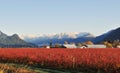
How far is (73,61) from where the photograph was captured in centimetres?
2972

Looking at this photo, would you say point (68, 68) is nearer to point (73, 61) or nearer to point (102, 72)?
point (73, 61)

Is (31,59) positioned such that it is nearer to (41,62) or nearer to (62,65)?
(41,62)

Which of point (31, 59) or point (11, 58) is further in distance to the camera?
point (11, 58)

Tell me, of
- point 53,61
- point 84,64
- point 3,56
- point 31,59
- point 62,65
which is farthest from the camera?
point 3,56

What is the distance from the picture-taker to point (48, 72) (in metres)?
25.6

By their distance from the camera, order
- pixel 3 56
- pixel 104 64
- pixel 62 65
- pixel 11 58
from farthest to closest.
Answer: pixel 3 56
pixel 11 58
pixel 62 65
pixel 104 64

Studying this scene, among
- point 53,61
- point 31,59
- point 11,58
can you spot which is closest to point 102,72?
point 53,61

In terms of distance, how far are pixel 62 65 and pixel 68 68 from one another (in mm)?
1435

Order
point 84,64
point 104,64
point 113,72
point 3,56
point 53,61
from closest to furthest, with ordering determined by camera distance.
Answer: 1. point 113,72
2. point 104,64
3. point 84,64
4. point 53,61
5. point 3,56

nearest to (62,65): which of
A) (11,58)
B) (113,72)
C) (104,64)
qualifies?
(104,64)

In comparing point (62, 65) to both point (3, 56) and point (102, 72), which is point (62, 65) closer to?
point (102, 72)

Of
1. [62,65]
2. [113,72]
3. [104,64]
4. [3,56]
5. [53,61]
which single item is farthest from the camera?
[3,56]

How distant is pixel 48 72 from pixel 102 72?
3572 millimetres

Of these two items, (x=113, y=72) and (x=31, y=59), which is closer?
(x=113, y=72)
